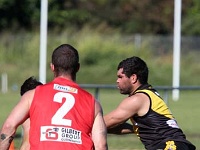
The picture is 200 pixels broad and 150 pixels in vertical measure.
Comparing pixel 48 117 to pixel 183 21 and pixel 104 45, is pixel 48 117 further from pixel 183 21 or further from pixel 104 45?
pixel 183 21

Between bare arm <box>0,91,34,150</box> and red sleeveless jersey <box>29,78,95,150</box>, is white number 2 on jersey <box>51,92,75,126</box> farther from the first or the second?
bare arm <box>0,91,34,150</box>

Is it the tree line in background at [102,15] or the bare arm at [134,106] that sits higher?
the tree line in background at [102,15]

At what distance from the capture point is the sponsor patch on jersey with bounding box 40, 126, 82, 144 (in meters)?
6.64

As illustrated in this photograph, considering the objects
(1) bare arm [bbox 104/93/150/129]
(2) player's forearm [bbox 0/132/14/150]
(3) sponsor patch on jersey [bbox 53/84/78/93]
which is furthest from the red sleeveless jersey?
(1) bare arm [bbox 104/93/150/129]

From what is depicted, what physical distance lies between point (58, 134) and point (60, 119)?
0.12m

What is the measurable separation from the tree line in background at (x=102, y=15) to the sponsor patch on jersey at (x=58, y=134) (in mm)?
41360

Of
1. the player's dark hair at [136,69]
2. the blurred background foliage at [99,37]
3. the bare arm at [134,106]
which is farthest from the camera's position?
the blurred background foliage at [99,37]

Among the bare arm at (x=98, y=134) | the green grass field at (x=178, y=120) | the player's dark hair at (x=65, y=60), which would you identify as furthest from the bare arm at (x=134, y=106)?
the green grass field at (x=178, y=120)

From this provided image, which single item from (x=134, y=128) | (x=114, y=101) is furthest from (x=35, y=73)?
(x=134, y=128)

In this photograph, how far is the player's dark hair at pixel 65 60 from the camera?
676 cm

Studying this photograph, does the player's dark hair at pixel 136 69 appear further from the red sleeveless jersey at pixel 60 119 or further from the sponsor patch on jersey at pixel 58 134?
the sponsor patch on jersey at pixel 58 134

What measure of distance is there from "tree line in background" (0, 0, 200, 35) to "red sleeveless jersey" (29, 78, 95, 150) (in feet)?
135

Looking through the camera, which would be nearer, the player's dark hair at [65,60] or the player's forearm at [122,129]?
the player's dark hair at [65,60]

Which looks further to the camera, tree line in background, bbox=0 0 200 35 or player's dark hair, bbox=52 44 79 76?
tree line in background, bbox=0 0 200 35
